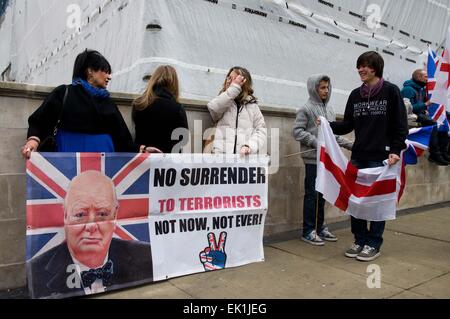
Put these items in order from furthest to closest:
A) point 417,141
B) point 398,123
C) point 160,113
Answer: point 417,141 < point 398,123 < point 160,113

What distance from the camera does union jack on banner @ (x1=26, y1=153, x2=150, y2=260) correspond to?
2.85m

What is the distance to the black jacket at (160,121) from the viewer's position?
3.48 meters

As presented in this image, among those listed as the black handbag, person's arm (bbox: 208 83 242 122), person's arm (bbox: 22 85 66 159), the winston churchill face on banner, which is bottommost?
the winston churchill face on banner

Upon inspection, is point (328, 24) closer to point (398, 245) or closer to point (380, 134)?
point (380, 134)

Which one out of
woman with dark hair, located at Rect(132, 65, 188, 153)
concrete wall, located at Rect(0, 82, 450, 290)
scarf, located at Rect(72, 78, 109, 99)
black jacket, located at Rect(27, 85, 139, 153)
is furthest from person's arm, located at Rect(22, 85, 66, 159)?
woman with dark hair, located at Rect(132, 65, 188, 153)

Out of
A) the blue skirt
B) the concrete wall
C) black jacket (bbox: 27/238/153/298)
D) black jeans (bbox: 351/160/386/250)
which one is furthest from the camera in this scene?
black jeans (bbox: 351/160/386/250)

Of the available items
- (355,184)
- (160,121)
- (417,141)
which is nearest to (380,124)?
(355,184)

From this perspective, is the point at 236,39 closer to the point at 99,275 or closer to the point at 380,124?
the point at 380,124

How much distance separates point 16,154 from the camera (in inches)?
127

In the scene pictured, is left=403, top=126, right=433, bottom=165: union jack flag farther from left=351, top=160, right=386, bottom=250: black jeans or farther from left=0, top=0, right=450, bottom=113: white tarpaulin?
left=0, top=0, right=450, bottom=113: white tarpaulin

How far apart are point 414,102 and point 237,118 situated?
4417 mm

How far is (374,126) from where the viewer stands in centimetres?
397

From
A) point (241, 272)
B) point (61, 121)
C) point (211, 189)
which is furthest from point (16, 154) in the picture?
point (241, 272)

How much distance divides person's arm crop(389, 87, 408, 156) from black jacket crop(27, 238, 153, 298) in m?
2.52
